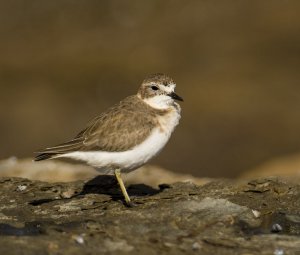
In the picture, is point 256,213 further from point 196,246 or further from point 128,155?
point 128,155

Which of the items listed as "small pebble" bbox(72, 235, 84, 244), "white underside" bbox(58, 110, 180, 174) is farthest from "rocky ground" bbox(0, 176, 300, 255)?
"white underside" bbox(58, 110, 180, 174)

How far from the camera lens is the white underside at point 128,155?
38.2ft

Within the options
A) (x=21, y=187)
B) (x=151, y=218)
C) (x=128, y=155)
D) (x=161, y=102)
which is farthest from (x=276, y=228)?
(x=21, y=187)

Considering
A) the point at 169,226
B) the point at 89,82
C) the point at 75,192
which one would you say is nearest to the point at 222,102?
the point at 89,82

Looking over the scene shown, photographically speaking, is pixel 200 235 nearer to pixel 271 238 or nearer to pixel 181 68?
pixel 271 238

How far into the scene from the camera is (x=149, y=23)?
109ft

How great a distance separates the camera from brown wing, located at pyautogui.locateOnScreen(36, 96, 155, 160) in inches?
462

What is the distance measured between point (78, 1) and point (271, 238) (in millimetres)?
25806

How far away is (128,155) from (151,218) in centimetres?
134

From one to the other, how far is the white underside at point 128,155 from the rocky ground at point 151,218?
541mm

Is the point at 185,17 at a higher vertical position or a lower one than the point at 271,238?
higher

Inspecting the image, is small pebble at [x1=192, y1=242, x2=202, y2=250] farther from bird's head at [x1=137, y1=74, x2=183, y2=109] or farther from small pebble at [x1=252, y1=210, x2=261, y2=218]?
bird's head at [x1=137, y1=74, x2=183, y2=109]

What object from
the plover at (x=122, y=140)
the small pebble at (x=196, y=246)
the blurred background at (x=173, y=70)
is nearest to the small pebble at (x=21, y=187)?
the plover at (x=122, y=140)

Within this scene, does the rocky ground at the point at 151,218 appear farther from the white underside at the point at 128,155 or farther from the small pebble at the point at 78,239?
the white underside at the point at 128,155
